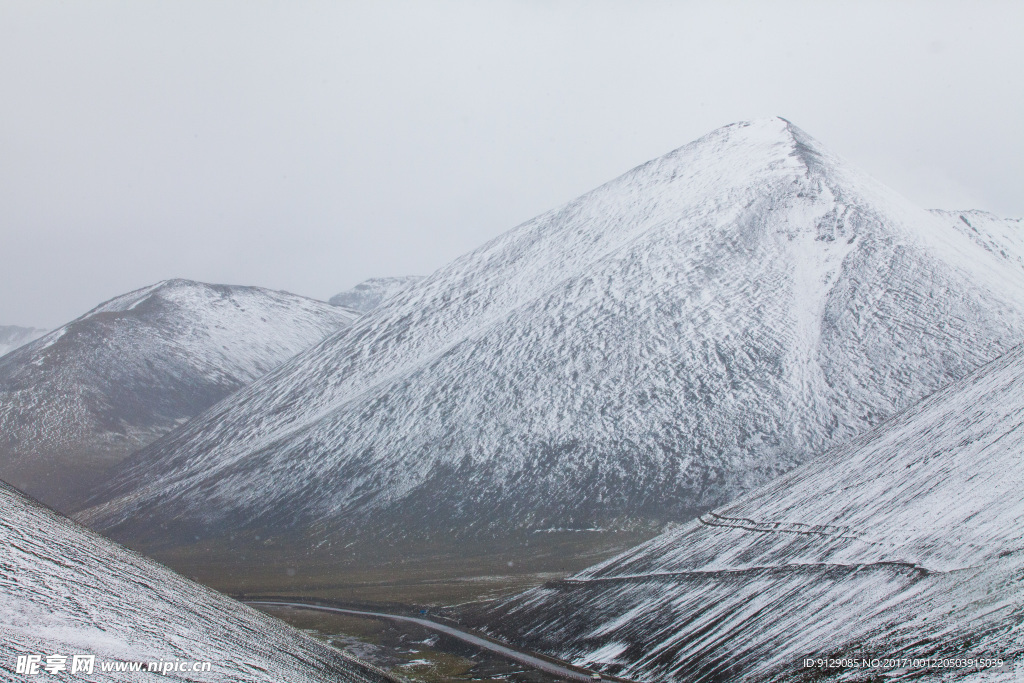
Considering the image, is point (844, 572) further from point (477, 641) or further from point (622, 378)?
point (622, 378)


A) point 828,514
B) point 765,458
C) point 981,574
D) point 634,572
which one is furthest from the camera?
point 765,458

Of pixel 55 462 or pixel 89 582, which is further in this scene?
pixel 55 462

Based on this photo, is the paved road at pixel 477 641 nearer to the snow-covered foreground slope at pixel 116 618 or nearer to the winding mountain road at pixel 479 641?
the winding mountain road at pixel 479 641

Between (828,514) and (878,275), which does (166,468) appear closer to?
(878,275)

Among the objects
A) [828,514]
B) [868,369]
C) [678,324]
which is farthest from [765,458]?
[828,514]

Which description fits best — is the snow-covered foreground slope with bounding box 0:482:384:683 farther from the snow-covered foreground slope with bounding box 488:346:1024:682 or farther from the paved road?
the snow-covered foreground slope with bounding box 488:346:1024:682

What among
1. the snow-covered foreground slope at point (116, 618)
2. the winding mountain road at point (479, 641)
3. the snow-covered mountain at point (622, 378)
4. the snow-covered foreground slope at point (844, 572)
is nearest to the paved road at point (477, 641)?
the winding mountain road at point (479, 641)

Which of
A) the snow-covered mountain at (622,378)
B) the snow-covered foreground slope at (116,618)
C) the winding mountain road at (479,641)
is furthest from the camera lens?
the snow-covered mountain at (622,378)
